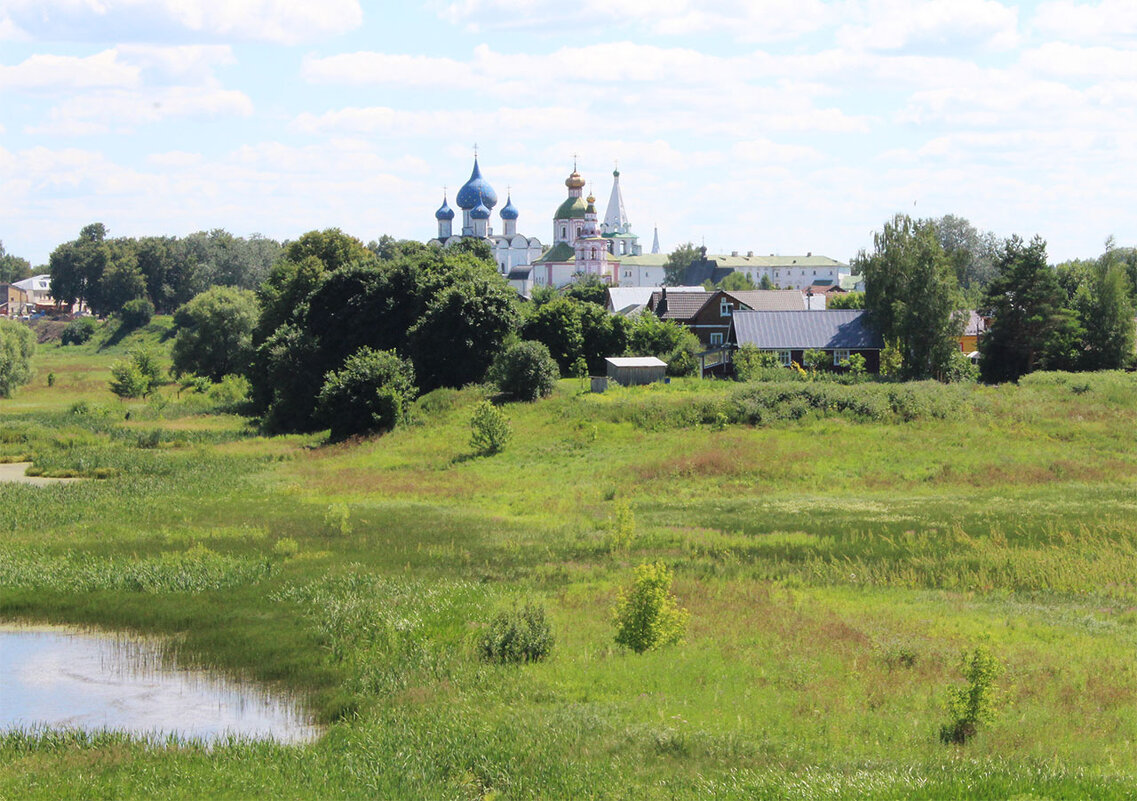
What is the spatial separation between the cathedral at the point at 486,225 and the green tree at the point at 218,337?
70.0m

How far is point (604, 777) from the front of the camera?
14.2 m

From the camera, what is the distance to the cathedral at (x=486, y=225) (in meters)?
162

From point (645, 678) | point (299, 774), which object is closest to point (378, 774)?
point (299, 774)

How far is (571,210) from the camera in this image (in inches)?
6319

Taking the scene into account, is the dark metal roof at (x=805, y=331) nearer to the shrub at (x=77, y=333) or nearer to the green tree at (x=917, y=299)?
the green tree at (x=917, y=299)

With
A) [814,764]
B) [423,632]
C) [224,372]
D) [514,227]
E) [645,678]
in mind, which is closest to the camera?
[814,764]

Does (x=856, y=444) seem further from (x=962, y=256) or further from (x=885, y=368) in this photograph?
(x=962, y=256)

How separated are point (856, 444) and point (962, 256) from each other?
1421 inches

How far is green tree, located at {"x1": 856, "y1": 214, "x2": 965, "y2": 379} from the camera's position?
62812mm

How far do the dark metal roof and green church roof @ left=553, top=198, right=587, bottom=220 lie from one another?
94.5m

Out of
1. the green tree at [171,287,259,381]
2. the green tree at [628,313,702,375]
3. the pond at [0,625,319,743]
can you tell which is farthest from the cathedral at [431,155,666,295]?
the pond at [0,625,319,743]

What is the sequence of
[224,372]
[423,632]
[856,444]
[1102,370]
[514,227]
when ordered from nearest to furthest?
[423,632]
[856,444]
[1102,370]
[224,372]
[514,227]

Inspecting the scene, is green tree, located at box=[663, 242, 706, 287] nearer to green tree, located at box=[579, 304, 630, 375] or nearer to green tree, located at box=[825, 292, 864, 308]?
green tree, located at box=[825, 292, 864, 308]

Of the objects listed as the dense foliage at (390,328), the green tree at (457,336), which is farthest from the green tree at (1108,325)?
the green tree at (457,336)
